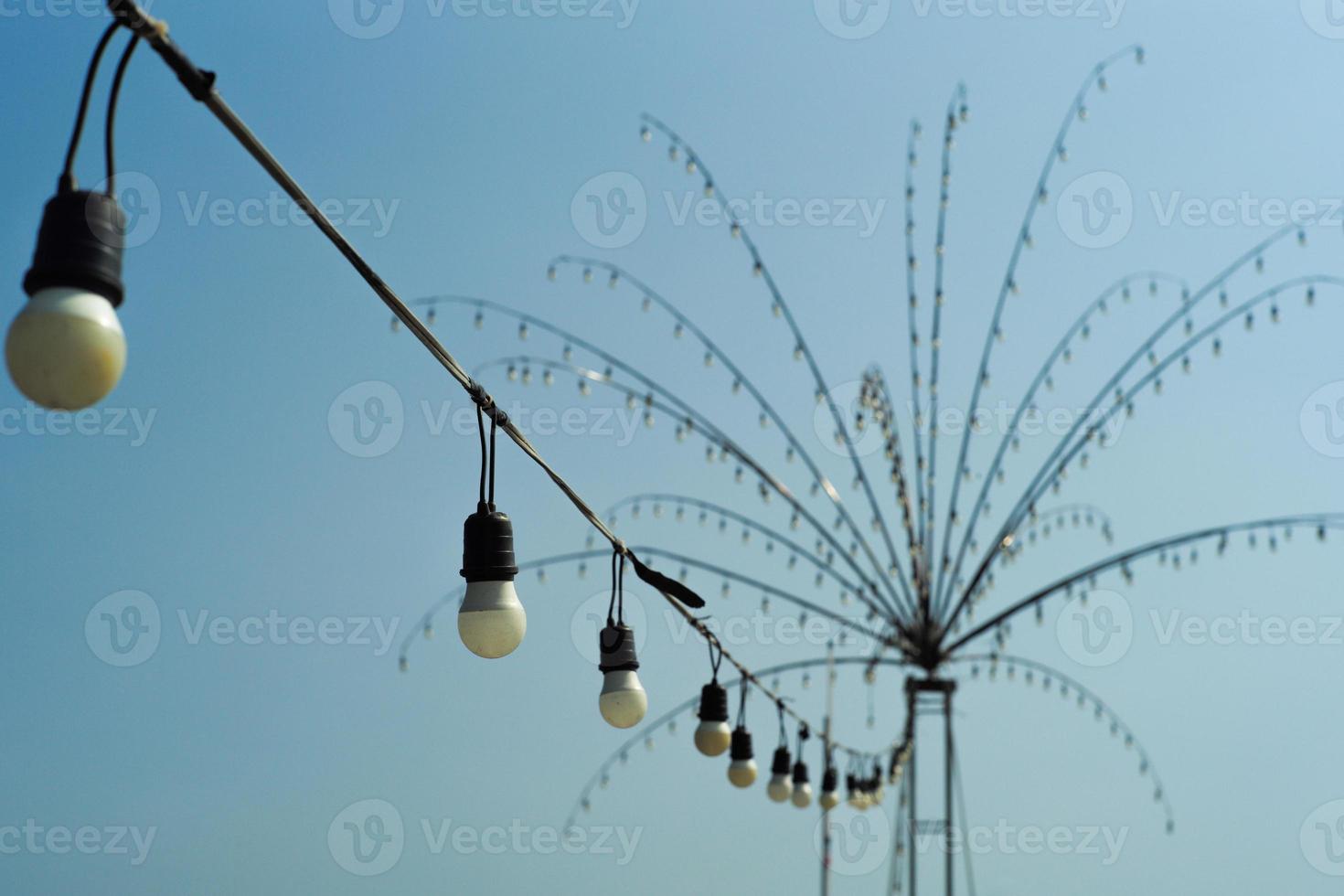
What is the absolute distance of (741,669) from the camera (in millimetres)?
8859

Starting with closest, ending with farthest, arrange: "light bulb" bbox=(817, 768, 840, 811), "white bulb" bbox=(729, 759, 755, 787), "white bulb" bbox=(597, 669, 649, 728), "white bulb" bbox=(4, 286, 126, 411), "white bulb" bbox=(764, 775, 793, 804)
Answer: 1. "white bulb" bbox=(4, 286, 126, 411)
2. "white bulb" bbox=(597, 669, 649, 728)
3. "white bulb" bbox=(729, 759, 755, 787)
4. "white bulb" bbox=(764, 775, 793, 804)
5. "light bulb" bbox=(817, 768, 840, 811)

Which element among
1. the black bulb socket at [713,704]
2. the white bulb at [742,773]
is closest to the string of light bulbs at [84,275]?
the black bulb socket at [713,704]

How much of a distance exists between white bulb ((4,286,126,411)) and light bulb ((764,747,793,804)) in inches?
373

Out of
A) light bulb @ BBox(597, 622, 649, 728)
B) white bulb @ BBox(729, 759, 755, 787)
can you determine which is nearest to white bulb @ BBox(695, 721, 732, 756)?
white bulb @ BBox(729, 759, 755, 787)

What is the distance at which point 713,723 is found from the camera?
27.2ft

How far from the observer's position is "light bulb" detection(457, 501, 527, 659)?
15.6ft

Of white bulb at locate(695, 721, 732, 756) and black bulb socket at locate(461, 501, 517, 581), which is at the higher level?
white bulb at locate(695, 721, 732, 756)

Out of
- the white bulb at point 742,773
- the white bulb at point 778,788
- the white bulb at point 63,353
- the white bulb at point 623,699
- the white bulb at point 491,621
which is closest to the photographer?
the white bulb at point 63,353

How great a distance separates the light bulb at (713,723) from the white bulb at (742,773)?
1.14m

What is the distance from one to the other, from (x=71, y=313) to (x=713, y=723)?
627cm

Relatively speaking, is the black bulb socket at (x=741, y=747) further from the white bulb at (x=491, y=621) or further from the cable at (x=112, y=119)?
the cable at (x=112, y=119)

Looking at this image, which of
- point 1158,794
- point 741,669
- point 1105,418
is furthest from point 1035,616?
point 1158,794

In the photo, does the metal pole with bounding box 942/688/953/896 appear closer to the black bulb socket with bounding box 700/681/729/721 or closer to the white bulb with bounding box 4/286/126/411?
the black bulb socket with bounding box 700/681/729/721

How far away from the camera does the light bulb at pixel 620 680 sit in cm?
634
